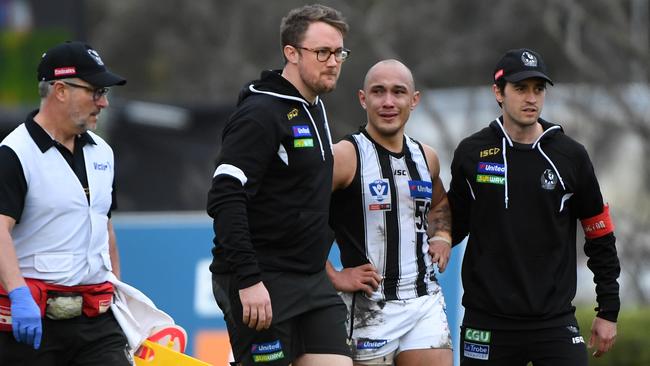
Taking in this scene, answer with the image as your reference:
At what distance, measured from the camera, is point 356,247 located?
664cm

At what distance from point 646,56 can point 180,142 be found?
333 inches

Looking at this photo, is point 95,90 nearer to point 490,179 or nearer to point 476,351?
point 490,179

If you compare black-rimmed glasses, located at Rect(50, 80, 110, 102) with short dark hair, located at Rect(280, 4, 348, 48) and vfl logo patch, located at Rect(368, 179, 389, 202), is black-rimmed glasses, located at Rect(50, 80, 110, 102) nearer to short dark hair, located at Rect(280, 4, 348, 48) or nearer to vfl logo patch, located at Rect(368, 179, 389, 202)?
short dark hair, located at Rect(280, 4, 348, 48)

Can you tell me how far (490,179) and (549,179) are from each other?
0.98 ft

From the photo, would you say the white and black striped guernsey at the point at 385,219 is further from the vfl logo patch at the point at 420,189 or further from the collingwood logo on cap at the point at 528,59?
the collingwood logo on cap at the point at 528,59

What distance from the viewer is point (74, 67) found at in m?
6.04

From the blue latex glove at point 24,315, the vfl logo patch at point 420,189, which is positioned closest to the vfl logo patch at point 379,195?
the vfl logo patch at point 420,189

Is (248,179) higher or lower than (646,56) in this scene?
lower

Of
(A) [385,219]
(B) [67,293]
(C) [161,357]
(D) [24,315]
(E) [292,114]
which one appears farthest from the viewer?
(A) [385,219]

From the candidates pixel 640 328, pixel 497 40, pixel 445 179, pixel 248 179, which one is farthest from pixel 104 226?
pixel 497 40

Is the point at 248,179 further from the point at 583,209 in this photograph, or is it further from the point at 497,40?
the point at 497,40

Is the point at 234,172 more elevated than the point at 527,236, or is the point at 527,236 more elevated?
the point at 234,172

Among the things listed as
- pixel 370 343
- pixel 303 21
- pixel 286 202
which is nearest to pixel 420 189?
pixel 370 343


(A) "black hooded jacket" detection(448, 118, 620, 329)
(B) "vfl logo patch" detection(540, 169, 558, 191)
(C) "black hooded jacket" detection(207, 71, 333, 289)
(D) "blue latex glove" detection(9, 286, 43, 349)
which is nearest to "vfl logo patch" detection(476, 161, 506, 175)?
(A) "black hooded jacket" detection(448, 118, 620, 329)
